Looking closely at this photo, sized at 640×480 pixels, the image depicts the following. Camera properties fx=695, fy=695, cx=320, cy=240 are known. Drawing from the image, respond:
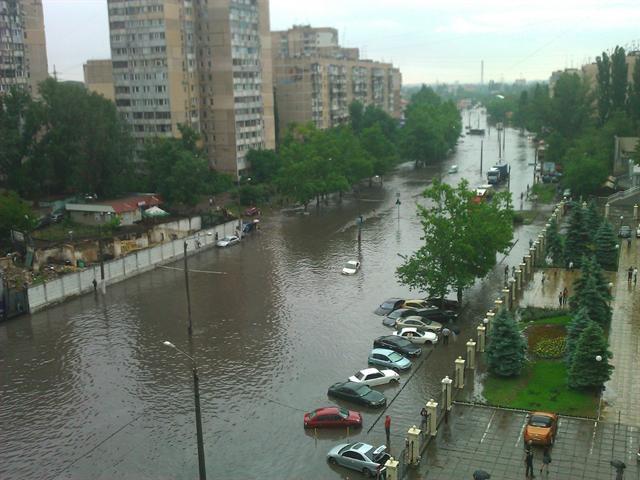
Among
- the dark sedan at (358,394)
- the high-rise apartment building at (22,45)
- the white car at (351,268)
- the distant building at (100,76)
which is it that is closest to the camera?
the dark sedan at (358,394)

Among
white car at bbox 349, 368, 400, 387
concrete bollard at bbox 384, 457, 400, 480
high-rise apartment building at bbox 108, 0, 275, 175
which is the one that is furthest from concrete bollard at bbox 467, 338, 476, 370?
high-rise apartment building at bbox 108, 0, 275, 175

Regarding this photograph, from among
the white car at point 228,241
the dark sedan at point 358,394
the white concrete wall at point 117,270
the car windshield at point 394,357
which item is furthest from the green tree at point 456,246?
the white car at point 228,241

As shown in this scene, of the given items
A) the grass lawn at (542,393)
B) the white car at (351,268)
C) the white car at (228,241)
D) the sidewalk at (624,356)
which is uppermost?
the white car at (228,241)

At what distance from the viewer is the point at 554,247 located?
42938mm

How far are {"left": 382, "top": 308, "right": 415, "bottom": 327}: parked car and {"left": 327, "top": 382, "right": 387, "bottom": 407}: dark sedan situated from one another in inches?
301

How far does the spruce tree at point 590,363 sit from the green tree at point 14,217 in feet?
127

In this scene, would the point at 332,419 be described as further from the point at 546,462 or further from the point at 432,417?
the point at 546,462

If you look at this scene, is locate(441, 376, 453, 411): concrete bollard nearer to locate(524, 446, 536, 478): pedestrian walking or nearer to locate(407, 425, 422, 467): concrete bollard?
locate(407, 425, 422, 467): concrete bollard

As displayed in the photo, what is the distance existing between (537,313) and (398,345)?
27.3 feet

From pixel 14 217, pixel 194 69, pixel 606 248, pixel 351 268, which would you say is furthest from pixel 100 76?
pixel 606 248

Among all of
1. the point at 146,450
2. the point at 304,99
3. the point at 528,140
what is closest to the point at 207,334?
the point at 146,450

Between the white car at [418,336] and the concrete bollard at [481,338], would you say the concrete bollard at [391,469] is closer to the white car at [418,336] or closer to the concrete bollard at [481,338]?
the concrete bollard at [481,338]

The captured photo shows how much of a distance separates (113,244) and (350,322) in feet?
68.0

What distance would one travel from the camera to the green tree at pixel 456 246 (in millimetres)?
33969
